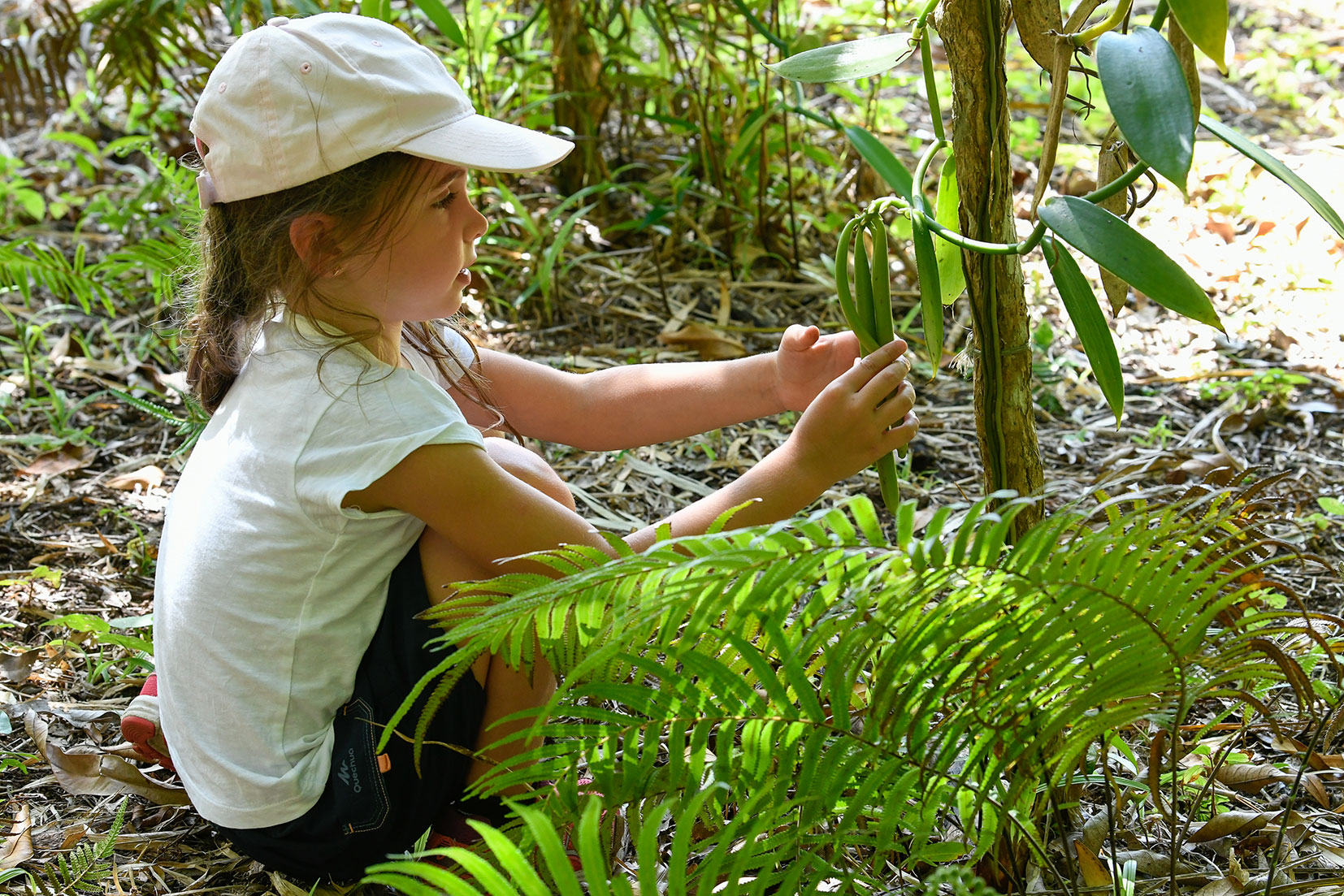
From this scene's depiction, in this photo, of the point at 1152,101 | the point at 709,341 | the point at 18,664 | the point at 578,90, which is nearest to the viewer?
the point at 1152,101

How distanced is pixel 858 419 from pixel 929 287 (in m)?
0.18

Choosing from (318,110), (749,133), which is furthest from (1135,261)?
(749,133)

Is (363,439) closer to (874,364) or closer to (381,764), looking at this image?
(381,764)

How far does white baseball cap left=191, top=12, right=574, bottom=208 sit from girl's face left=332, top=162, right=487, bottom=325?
59 millimetres

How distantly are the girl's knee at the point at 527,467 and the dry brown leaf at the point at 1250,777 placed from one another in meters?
0.75

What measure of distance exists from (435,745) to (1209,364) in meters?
1.73

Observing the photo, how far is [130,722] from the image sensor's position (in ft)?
4.32

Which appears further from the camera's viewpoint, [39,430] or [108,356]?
[108,356]

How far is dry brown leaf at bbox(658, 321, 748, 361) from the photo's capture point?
2262 mm

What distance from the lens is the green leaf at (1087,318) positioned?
935 mm

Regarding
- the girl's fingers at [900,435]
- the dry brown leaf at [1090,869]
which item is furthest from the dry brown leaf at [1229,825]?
the girl's fingers at [900,435]

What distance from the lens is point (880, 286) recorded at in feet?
3.53

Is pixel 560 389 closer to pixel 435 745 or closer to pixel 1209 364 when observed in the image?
pixel 435 745

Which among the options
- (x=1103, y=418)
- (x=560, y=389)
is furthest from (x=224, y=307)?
(x=1103, y=418)
